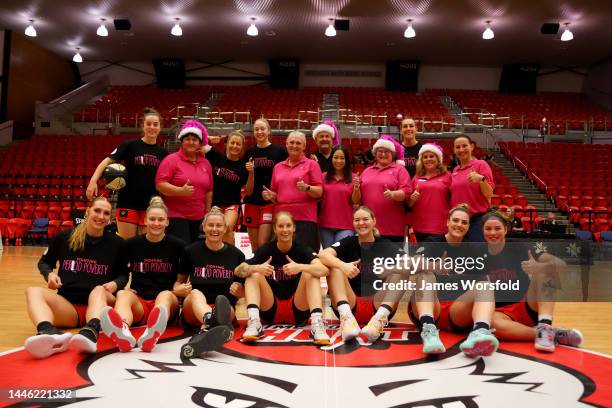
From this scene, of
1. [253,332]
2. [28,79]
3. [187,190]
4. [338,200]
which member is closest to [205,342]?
[253,332]

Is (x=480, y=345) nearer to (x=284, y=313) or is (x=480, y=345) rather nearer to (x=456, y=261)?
(x=456, y=261)

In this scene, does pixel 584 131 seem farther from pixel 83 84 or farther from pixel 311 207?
pixel 83 84

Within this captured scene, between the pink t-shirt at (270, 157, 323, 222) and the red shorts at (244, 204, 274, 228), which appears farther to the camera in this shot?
the red shorts at (244, 204, 274, 228)

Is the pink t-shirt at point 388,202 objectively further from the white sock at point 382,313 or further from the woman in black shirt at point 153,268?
the woman in black shirt at point 153,268

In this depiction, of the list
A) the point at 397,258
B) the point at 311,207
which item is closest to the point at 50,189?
the point at 311,207

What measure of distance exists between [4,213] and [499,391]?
32.8ft

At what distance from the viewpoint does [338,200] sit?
358 centimetres

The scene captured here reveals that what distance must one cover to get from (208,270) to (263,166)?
1.08 metres

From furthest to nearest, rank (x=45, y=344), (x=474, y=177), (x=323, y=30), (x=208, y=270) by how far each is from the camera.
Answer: (x=323, y=30)
(x=474, y=177)
(x=208, y=270)
(x=45, y=344)

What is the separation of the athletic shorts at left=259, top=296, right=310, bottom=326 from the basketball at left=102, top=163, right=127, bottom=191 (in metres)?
1.29

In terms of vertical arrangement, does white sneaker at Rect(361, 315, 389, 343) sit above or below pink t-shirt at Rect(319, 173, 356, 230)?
below

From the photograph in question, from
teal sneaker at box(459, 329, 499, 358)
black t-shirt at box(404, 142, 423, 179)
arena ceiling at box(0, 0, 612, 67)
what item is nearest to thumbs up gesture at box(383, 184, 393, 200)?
black t-shirt at box(404, 142, 423, 179)

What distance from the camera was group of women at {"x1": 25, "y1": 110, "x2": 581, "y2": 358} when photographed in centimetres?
267

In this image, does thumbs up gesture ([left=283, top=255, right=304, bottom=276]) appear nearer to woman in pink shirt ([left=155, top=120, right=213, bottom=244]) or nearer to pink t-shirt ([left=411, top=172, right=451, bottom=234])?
woman in pink shirt ([left=155, top=120, right=213, bottom=244])
